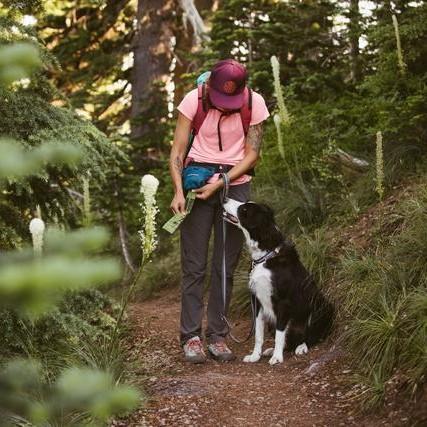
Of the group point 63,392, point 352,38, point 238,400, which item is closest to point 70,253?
point 63,392

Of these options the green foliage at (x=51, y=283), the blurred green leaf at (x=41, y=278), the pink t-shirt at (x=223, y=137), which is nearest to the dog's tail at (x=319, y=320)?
the pink t-shirt at (x=223, y=137)

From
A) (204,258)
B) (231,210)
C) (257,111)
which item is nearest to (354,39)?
(257,111)

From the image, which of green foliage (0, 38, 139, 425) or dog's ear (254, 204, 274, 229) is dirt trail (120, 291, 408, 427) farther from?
green foliage (0, 38, 139, 425)

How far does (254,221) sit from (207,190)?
0.48 metres

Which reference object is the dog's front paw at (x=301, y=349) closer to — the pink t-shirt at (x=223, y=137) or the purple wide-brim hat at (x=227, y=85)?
the pink t-shirt at (x=223, y=137)

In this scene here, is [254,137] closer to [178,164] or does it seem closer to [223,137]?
[223,137]

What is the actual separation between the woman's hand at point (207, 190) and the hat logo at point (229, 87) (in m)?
0.71

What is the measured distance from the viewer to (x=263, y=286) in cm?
542

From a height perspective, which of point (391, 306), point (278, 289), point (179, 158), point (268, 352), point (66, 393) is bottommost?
point (268, 352)

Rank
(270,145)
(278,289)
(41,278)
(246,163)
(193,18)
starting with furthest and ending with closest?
(193,18) < (270,145) < (278,289) < (246,163) < (41,278)

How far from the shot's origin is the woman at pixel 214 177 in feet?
16.8

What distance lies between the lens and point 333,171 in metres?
8.00

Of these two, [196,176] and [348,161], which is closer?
[196,176]

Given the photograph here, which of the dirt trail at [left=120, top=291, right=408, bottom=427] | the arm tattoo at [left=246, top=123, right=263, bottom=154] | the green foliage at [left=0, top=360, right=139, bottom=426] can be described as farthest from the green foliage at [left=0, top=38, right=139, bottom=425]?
the arm tattoo at [left=246, top=123, right=263, bottom=154]
